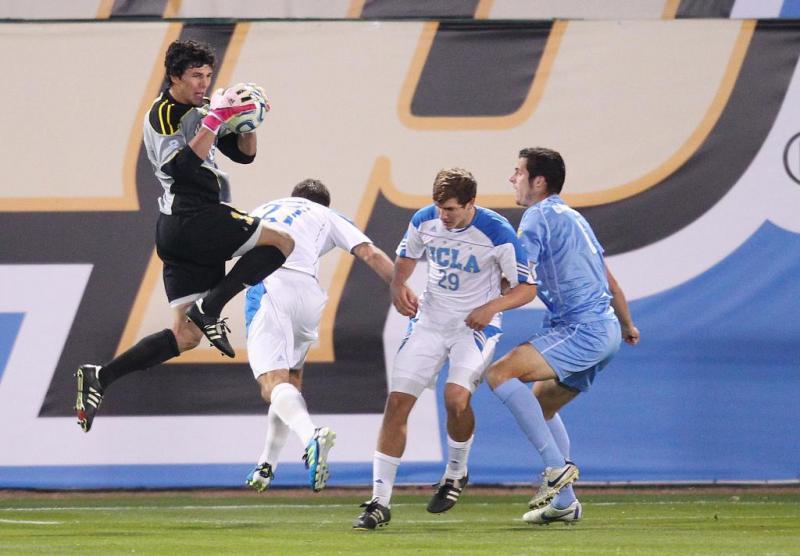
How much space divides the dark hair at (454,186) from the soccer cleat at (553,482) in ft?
4.46

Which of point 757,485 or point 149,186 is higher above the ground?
point 149,186

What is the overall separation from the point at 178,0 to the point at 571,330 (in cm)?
416

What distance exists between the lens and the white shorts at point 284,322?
745cm

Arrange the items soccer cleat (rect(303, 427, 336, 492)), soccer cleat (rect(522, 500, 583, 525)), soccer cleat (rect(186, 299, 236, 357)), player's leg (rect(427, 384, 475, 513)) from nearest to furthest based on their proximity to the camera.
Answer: soccer cleat (rect(303, 427, 336, 492)) → soccer cleat (rect(186, 299, 236, 357)) → player's leg (rect(427, 384, 475, 513)) → soccer cleat (rect(522, 500, 583, 525))

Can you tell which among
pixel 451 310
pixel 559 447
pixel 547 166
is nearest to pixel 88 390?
pixel 451 310

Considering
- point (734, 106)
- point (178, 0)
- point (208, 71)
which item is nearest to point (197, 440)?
point (178, 0)

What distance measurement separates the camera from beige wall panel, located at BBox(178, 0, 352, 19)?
971 cm

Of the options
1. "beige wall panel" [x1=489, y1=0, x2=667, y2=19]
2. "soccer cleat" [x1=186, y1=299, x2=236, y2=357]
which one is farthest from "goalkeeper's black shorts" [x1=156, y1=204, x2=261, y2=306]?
"beige wall panel" [x1=489, y1=0, x2=667, y2=19]

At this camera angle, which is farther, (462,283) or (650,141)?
(650,141)

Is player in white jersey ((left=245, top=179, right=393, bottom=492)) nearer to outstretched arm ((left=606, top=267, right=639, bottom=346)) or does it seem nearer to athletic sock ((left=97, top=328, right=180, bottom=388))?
athletic sock ((left=97, top=328, right=180, bottom=388))

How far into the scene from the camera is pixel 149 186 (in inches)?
378

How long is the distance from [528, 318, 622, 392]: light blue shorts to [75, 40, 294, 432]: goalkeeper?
4.53ft

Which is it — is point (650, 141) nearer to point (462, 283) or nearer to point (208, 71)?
point (462, 283)

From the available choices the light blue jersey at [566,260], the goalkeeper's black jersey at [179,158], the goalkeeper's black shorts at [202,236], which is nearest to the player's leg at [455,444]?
the light blue jersey at [566,260]
